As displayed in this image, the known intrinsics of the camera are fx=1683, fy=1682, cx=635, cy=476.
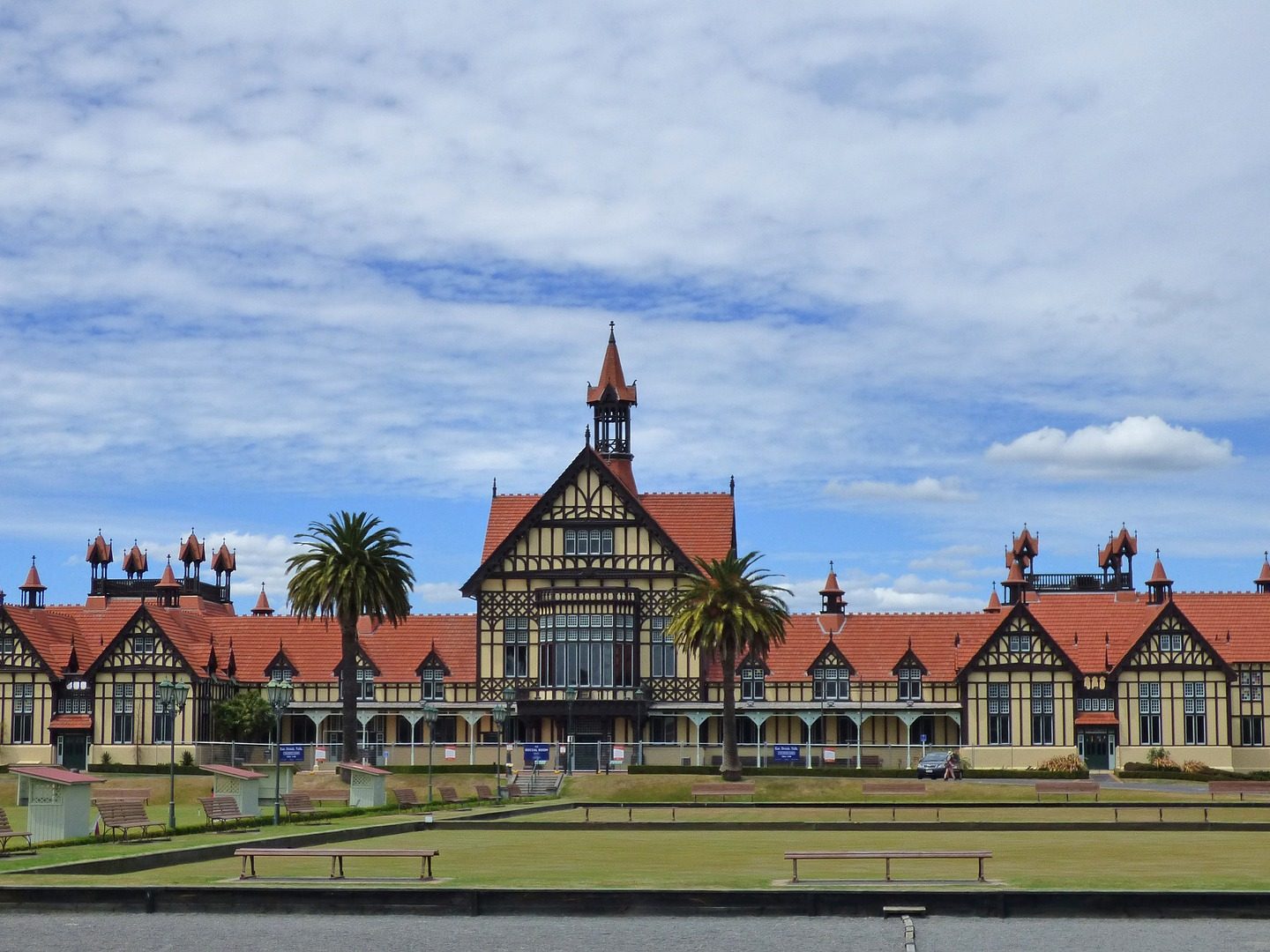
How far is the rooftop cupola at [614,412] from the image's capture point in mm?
90688

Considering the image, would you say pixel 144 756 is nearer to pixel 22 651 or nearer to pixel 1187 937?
pixel 22 651

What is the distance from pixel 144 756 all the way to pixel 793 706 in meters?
33.3

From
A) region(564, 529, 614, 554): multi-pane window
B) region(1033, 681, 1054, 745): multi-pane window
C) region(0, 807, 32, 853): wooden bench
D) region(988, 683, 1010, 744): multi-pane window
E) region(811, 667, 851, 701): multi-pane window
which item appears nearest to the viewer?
region(0, 807, 32, 853): wooden bench

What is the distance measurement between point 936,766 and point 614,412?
27.3 m

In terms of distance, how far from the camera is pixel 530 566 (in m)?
85.7

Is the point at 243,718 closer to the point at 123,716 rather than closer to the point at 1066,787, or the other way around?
the point at 123,716

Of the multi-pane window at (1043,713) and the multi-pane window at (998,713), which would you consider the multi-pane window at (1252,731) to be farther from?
the multi-pane window at (998,713)

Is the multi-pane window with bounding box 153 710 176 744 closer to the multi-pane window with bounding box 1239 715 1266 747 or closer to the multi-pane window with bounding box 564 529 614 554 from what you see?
the multi-pane window with bounding box 564 529 614 554

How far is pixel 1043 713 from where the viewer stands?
271ft

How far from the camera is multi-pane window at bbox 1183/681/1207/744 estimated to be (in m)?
82.6

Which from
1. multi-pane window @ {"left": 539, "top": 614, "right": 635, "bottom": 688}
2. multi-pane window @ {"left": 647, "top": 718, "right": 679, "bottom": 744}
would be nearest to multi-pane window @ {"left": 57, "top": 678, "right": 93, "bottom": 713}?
multi-pane window @ {"left": 539, "top": 614, "right": 635, "bottom": 688}

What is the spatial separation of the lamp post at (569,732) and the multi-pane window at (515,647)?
3.63 meters

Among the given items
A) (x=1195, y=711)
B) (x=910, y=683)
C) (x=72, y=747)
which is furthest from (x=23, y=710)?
(x=1195, y=711)

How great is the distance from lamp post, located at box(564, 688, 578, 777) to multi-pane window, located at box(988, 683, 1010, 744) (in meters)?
20.5
